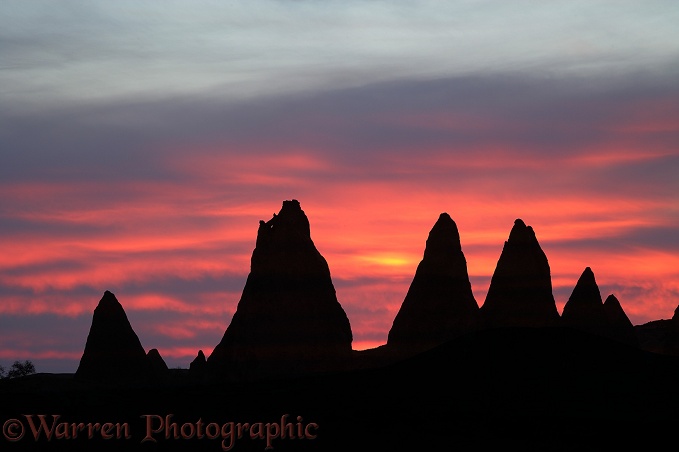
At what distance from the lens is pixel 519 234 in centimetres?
10044

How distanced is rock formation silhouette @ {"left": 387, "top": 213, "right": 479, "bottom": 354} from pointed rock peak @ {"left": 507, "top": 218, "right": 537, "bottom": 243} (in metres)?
4.63

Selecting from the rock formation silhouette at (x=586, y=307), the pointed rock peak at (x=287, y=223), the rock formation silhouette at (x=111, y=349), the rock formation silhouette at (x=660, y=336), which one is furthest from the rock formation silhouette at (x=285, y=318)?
the rock formation silhouette at (x=660, y=336)

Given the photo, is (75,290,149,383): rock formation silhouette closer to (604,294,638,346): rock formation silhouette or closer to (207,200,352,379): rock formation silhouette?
(207,200,352,379): rock formation silhouette

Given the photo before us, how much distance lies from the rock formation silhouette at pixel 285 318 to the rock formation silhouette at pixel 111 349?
236 inches

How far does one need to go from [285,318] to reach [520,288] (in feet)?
66.5

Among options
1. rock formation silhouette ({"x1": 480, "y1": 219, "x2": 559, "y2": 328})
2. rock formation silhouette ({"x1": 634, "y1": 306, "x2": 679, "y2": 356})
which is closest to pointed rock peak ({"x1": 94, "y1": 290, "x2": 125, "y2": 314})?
rock formation silhouette ({"x1": 480, "y1": 219, "x2": 559, "y2": 328})

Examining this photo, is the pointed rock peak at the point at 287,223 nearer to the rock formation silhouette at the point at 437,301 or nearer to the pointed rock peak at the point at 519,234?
the rock formation silhouette at the point at 437,301

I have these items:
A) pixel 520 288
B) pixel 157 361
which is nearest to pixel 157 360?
pixel 157 361

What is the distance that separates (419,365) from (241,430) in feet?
49.4

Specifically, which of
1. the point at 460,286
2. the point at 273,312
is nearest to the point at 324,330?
the point at 273,312

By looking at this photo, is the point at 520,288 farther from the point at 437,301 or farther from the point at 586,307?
the point at 586,307

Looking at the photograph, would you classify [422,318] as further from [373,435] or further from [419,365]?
[373,435]

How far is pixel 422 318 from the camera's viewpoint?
96375 millimetres

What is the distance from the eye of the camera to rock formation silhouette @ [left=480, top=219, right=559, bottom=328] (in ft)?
326
